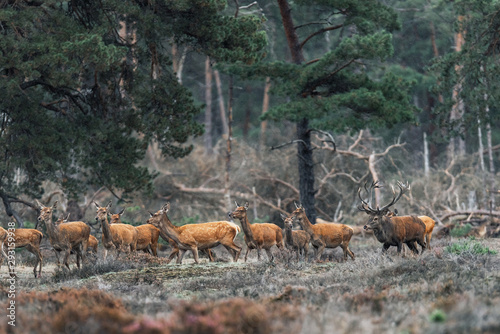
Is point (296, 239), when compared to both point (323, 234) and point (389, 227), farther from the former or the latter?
point (389, 227)

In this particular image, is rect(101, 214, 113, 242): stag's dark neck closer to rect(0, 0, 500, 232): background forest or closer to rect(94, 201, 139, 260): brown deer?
rect(94, 201, 139, 260): brown deer

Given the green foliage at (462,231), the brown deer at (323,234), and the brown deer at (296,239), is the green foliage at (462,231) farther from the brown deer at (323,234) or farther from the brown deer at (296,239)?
the brown deer at (296,239)

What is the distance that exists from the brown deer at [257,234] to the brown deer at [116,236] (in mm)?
2555

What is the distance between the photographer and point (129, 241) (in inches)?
591

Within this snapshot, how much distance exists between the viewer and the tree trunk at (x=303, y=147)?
1955cm

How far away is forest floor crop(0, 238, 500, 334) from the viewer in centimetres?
609

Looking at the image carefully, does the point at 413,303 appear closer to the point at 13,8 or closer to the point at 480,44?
the point at 480,44

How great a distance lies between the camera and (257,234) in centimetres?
1484

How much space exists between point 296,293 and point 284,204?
18.7 m

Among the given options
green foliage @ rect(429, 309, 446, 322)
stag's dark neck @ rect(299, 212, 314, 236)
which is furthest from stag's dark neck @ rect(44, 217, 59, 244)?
green foliage @ rect(429, 309, 446, 322)

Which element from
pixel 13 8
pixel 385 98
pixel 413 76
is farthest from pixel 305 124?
pixel 413 76

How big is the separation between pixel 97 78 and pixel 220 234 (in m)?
5.96

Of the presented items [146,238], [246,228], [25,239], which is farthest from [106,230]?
[246,228]

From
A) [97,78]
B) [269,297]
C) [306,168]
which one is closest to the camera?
[269,297]
